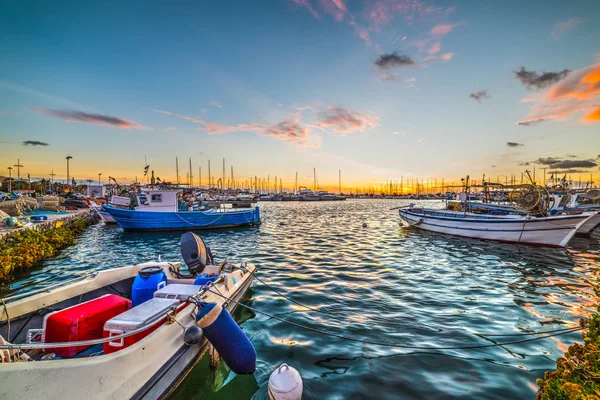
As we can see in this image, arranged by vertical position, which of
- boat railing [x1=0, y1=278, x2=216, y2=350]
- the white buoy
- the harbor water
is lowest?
the harbor water

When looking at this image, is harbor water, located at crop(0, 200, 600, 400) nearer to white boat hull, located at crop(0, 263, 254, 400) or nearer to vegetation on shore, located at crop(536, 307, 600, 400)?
white boat hull, located at crop(0, 263, 254, 400)

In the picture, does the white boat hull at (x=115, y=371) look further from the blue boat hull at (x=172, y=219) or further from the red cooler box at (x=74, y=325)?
the blue boat hull at (x=172, y=219)

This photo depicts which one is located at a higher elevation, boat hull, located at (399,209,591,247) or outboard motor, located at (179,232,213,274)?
outboard motor, located at (179,232,213,274)

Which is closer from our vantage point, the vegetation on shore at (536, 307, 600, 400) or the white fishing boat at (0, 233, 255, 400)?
the vegetation on shore at (536, 307, 600, 400)

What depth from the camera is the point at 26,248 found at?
37.1ft

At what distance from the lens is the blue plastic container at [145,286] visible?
539cm

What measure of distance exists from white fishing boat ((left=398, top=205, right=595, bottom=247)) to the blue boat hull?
58.2 ft

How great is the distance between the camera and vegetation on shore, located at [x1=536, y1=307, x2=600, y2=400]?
89.3 inches

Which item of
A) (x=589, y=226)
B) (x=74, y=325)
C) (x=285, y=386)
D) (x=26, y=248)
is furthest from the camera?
(x=589, y=226)

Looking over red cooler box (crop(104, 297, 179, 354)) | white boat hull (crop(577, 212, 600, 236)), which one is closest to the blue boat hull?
red cooler box (crop(104, 297, 179, 354))

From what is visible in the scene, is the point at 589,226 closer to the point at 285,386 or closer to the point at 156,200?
the point at 285,386

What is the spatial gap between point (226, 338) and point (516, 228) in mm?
19369

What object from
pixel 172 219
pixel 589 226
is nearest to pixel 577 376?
pixel 172 219

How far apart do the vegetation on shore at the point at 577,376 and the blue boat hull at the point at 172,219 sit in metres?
23.0
